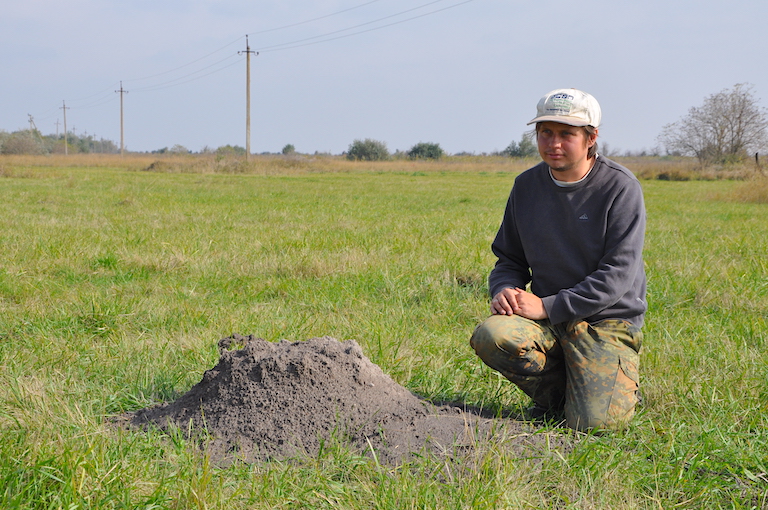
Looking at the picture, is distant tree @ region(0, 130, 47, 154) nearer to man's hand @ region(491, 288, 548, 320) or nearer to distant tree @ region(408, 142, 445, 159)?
distant tree @ region(408, 142, 445, 159)

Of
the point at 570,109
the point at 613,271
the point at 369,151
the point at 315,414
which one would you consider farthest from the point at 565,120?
the point at 369,151

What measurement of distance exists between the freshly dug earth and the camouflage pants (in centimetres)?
29

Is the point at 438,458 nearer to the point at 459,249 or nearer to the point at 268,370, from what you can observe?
the point at 268,370

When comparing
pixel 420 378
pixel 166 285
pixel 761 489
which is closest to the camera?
pixel 761 489

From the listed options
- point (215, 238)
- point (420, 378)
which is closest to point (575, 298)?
point (420, 378)

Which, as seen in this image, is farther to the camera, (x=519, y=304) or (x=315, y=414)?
(x=519, y=304)

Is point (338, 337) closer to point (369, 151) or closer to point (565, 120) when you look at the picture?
point (565, 120)

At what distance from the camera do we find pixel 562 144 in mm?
3109

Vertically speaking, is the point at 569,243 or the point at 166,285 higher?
the point at 569,243

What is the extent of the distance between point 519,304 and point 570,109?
95 cm

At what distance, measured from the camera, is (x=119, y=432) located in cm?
274

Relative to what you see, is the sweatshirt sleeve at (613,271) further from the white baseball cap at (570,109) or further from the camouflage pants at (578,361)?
the white baseball cap at (570,109)

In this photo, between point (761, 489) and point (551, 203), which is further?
point (551, 203)

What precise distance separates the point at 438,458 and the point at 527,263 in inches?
Answer: 56.8
